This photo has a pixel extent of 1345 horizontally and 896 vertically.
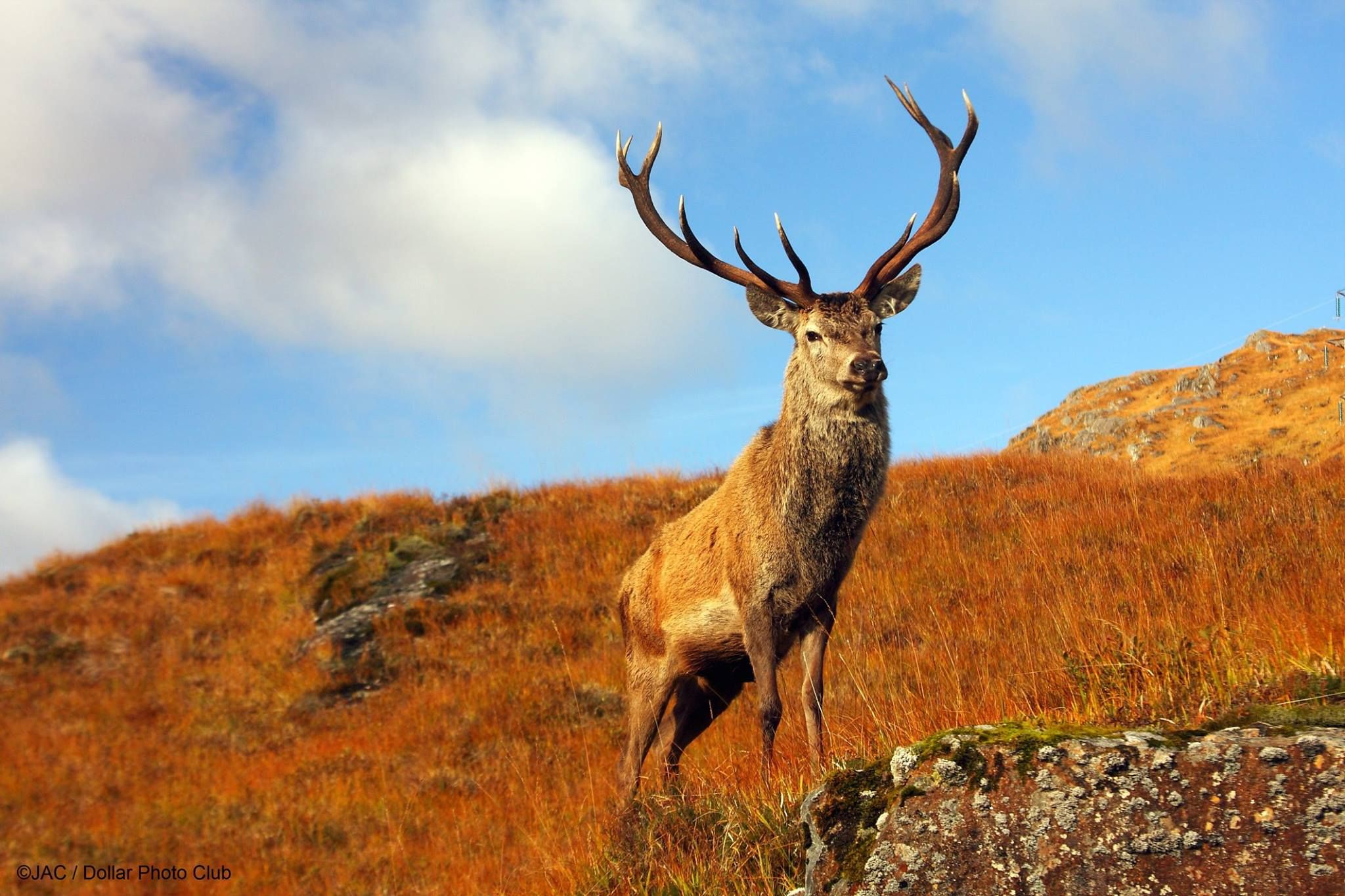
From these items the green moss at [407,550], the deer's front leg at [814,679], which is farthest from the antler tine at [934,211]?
the green moss at [407,550]

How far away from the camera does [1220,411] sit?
89.1 ft

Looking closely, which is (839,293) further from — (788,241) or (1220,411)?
(1220,411)

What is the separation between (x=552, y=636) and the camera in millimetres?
11195

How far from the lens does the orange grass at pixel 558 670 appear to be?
13.1ft

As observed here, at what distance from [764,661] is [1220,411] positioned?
27252 mm

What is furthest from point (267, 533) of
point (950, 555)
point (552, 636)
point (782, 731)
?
point (782, 731)

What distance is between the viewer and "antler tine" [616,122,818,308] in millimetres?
5516

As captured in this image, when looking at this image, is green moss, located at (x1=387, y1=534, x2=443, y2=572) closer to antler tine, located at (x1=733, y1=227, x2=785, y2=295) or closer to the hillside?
antler tine, located at (x1=733, y1=227, x2=785, y2=295)

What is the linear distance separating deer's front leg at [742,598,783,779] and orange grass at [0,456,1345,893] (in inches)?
8.3

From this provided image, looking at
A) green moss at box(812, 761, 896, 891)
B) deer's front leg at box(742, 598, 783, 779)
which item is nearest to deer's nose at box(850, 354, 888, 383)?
deer's front leg at box(742, 598, 783, 779)

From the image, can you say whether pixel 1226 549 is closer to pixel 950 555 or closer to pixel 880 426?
pixel 950 555

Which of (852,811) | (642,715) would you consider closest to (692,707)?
(642,715)

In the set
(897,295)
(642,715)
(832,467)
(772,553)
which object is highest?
(897,295)

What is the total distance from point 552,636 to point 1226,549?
703cm
